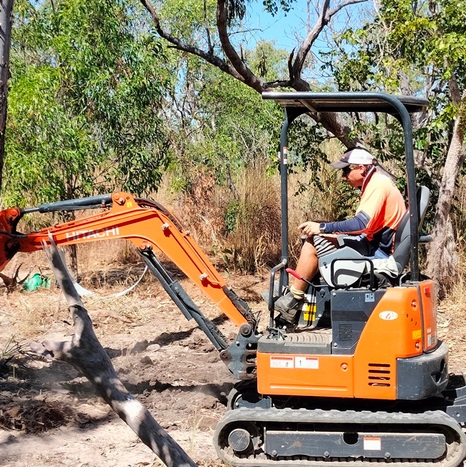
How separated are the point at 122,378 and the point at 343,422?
277 cm

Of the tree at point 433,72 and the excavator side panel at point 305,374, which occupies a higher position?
the tree at point 433,72

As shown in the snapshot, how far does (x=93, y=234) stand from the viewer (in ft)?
20.5

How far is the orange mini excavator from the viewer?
5.36 m

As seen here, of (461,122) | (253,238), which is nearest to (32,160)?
(253,238)

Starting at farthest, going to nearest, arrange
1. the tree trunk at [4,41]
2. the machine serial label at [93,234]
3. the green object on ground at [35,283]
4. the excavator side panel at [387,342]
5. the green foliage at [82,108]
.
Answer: the green object on ground at [35,283] < the green foliage at [82,108] < the machine serial label at [93,234] < the excavator side panel at [387,342] < the tree trunk at [4,41]

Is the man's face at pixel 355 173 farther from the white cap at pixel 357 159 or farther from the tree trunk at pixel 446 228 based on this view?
the tree trunk at pixel 446 228

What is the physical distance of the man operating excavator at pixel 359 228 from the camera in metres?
5.48

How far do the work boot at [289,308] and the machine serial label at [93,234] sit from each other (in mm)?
1547

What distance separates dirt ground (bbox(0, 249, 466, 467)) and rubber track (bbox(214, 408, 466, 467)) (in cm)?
31

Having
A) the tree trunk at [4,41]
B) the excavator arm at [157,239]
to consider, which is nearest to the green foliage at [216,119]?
the excavator arm at [157,239]

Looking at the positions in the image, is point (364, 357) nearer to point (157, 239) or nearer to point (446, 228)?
point (157, 239)

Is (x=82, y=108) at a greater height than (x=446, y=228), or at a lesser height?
greater

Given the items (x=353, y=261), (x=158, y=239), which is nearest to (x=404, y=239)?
(x=353, y=261)

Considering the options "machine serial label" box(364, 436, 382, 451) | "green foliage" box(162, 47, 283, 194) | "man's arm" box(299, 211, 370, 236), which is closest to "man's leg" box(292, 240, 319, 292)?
"man's arm" box(299, 211, 370, 236)
